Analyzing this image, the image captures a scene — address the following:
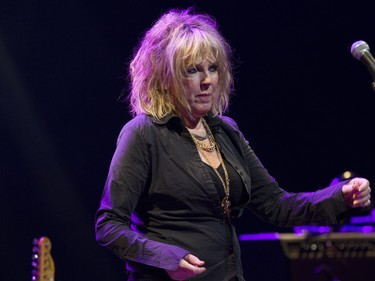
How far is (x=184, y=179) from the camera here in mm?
2406

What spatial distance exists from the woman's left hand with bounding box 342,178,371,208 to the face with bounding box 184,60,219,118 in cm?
55

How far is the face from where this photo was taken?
253 centimetres

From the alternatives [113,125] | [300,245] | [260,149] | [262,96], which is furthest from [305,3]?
[300,245]

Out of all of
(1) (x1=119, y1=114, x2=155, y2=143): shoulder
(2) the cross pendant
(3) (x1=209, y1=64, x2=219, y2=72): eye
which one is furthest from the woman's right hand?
(3) (x1=209, y1=64, x2=219, y2=72): eye

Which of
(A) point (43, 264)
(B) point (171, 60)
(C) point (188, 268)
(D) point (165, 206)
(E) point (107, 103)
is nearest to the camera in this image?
(C) point (188, 268)

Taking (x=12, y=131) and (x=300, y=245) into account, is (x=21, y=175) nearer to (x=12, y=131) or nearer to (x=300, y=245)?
(x=12, y=131)

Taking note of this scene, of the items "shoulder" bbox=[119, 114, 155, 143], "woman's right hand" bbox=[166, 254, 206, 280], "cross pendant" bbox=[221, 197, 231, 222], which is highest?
"shoulder" bbox=[119, 114, 155, 143]

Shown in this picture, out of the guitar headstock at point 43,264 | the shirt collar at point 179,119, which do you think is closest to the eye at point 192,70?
the shirt collar at point 179,119

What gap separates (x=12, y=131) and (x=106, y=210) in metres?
2.51

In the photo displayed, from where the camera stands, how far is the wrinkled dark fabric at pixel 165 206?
2.28 m

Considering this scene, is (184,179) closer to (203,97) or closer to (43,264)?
(203,97)

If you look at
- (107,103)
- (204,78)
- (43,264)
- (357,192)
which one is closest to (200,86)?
(204,78)

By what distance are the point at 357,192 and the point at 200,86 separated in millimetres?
645

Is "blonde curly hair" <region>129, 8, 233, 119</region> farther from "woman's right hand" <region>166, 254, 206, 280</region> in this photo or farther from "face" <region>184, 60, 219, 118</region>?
"woman's right hand" <region>166, 254, 206, 280</region>
